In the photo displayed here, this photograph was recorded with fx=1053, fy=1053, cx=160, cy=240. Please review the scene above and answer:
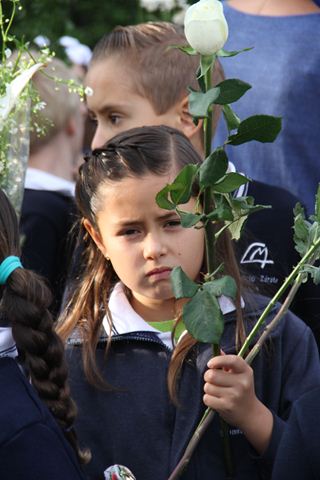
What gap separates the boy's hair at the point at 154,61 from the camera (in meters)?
3.36

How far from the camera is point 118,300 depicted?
269cm

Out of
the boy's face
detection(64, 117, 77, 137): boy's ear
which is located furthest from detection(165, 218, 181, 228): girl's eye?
detection(64, 117, 77, 137): boy's ear

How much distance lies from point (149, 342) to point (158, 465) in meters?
0.31

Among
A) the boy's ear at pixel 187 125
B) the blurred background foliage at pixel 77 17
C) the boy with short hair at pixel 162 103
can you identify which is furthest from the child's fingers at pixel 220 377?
the blurred background foliage at pixel 77 17

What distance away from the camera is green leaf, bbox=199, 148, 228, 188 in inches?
72.1

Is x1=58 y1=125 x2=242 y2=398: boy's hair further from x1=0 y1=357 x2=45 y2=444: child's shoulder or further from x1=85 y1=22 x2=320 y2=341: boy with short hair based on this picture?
x1=0 y1=357 x2=45 y2=444: child's shoulder

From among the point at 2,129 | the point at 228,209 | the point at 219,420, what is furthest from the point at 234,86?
the point at 219,420

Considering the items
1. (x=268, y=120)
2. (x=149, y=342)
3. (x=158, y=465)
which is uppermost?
(x=268, y=120)

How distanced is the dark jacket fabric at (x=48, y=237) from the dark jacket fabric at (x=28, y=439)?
115 centimetres

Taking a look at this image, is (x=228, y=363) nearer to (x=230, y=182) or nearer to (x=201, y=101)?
(x=230, y=182)

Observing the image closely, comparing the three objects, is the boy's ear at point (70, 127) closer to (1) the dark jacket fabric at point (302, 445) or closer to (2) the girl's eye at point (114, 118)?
(2) the girl's eye at point (114, 118)

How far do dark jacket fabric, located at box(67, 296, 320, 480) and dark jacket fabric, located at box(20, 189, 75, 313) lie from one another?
677 mm

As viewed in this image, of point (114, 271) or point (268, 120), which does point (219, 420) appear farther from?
point (268, 120)

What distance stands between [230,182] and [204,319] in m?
0.25
